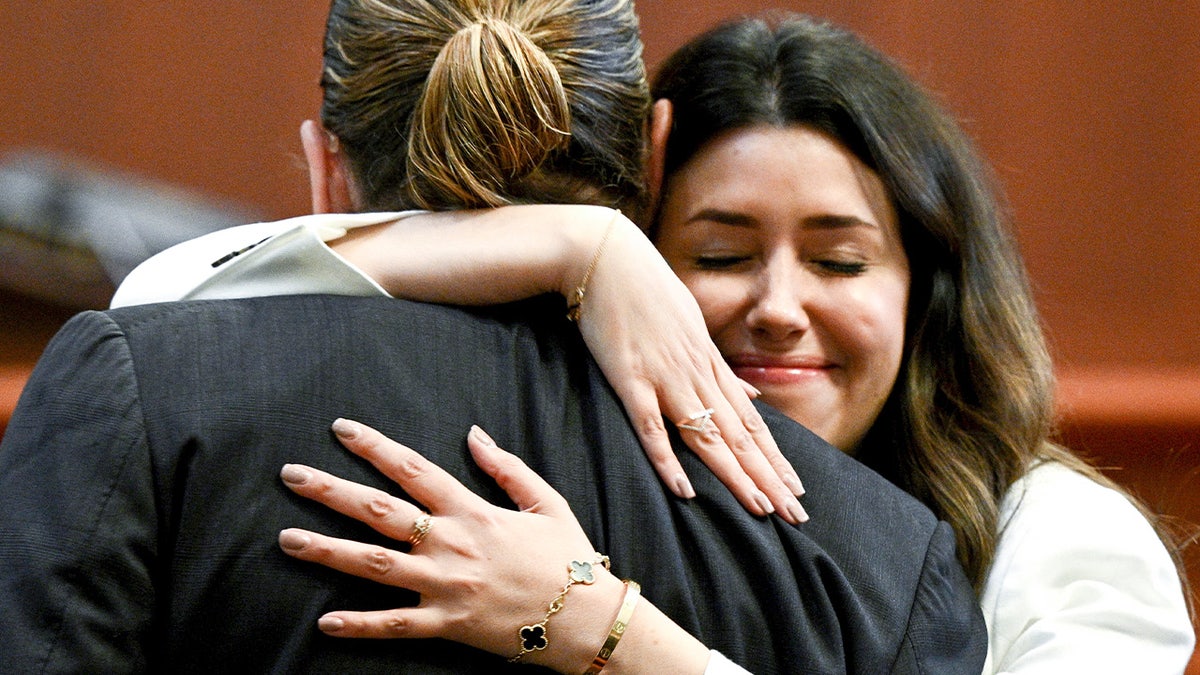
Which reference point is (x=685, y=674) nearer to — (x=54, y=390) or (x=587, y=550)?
(x=587, y=550)

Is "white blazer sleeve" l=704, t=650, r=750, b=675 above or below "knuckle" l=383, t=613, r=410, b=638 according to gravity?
below

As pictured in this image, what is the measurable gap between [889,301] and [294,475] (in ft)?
3.00

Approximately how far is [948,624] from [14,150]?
1918mm

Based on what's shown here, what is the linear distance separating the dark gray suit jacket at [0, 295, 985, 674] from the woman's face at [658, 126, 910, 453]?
0.50m

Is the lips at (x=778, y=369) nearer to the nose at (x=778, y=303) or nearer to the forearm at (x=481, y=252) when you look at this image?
the nose at (x=778, y=303)

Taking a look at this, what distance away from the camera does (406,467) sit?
953mm

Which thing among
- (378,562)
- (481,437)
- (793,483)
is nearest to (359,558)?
(378,562)

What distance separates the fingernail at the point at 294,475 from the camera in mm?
929

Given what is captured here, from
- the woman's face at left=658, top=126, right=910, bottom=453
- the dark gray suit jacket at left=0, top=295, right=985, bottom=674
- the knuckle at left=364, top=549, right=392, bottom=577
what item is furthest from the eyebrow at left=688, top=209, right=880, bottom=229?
the knuckle at left=364, top=549, right=392, bottom=577

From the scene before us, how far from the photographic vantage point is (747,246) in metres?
1.59

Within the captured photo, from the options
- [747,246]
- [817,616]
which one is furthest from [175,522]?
[747,246]

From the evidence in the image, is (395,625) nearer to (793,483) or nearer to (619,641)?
(619,641)

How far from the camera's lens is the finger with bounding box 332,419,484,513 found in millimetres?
948

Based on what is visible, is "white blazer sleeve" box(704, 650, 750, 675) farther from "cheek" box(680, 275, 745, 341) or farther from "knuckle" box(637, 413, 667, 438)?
"cheek" box(680, 275, 745, 341)
